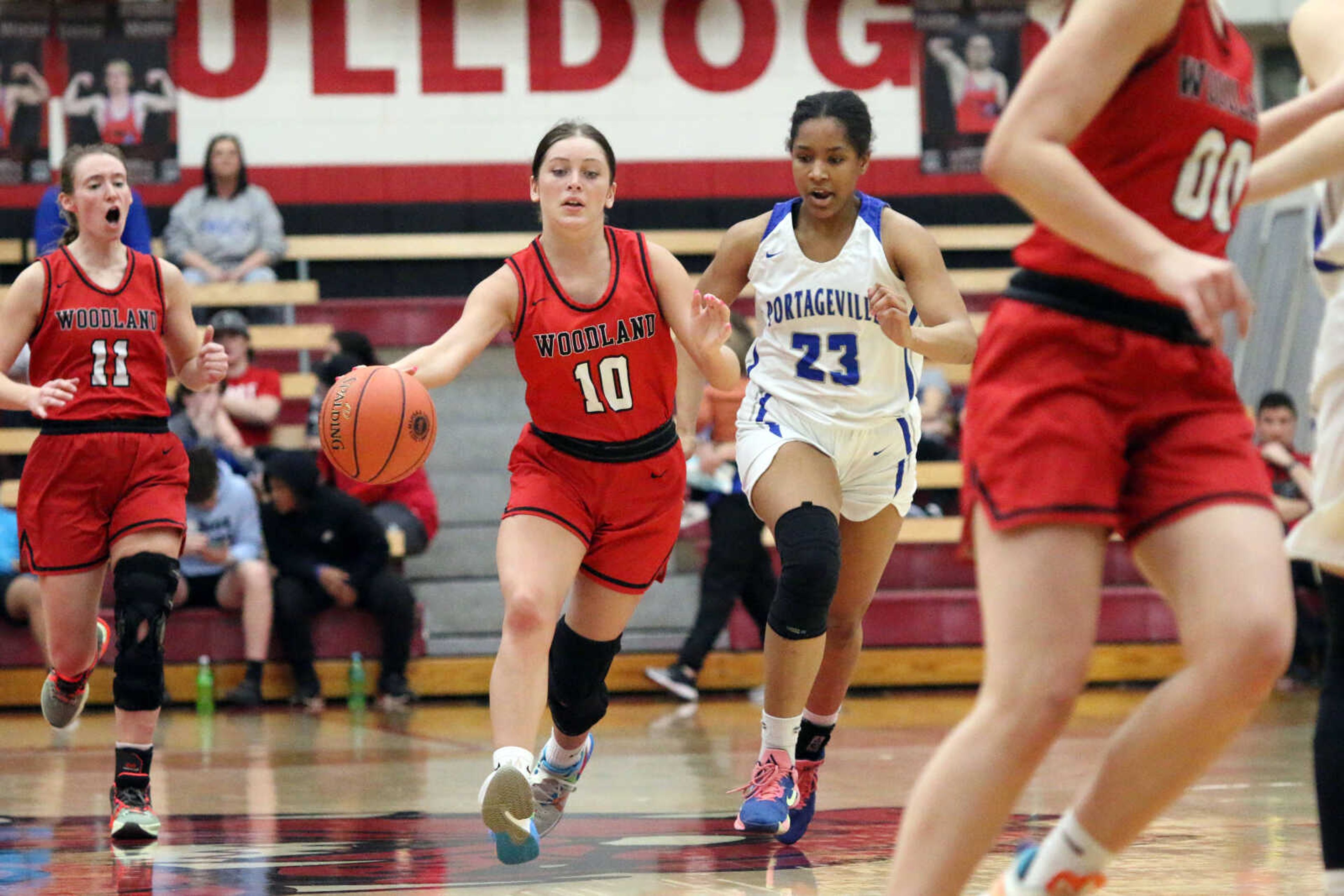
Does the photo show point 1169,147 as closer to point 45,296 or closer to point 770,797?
point 770,797

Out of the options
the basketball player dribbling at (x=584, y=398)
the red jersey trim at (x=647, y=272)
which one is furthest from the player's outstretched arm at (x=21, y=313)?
the red jersey trim at (x=647, y=272)

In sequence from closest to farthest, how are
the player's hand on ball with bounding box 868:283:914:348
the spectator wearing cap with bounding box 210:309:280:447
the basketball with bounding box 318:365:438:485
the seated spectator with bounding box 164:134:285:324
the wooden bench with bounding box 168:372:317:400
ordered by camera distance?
the player's hand on ball with bounding box 868:283:914:348 → the basketball with bounding box 318:365:438:485 → the spectator wearing cap with bounding box 210:309:280:447 → the wooden bench with bounding box 168:372:317:400 → the seated spectator with bounding box 164:134:285:324

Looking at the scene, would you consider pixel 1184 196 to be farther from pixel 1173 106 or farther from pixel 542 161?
pixel 542 161

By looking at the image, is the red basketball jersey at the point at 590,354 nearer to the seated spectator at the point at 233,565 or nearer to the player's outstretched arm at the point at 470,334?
the player's outstretched arm at the point at 470,334

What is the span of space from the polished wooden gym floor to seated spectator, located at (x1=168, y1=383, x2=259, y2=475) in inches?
61.6

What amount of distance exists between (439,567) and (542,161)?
602cm

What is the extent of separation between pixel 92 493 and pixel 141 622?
0.43 metres

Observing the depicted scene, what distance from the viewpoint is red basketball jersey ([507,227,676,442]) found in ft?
14.6

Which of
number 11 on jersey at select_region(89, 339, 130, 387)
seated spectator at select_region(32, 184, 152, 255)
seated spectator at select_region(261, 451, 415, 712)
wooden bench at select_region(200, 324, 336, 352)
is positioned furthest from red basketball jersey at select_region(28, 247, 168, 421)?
wooden bench at select_region(200, 324, 336, 352)

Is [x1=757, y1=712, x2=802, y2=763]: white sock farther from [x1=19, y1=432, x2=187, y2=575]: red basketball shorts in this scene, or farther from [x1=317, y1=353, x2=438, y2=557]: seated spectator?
[x1=317, y1=353, x2=438, y2=557]: seated spectator

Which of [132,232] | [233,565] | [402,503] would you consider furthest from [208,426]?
[132,232]

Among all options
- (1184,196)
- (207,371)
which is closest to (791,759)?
(207,371)

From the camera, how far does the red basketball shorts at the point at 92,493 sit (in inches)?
201

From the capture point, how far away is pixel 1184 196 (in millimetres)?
2555
